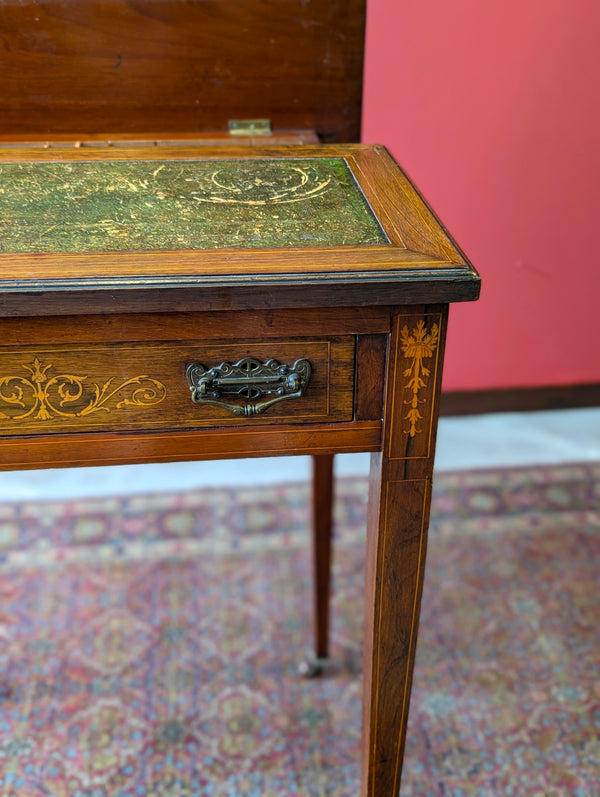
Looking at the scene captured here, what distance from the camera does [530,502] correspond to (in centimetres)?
186

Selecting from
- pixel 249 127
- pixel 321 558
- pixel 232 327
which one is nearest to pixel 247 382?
pixel 232 327

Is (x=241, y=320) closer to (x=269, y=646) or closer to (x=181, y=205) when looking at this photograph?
(x=181, y=205)


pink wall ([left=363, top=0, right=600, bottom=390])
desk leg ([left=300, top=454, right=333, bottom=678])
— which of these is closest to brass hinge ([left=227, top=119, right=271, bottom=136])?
desk leg ([left=300, top=454, right=333, bottom=678])

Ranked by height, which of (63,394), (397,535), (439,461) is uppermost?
(63,394)

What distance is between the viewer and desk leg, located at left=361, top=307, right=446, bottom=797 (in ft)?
2.55

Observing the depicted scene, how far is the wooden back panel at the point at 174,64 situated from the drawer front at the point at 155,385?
510 mm

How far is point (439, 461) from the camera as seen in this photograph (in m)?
2.02

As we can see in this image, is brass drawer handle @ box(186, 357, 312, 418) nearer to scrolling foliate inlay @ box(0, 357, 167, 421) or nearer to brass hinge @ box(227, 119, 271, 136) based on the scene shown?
scrolling foliate inlay @ box(0, 357, 167, 421)

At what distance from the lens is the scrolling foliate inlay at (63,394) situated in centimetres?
76

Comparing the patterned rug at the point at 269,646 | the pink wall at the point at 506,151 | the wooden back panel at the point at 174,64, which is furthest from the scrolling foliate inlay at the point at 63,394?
the pink wall at the point at 506,151

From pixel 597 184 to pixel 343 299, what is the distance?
4.81 feet

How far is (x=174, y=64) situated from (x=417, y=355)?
1.99ft

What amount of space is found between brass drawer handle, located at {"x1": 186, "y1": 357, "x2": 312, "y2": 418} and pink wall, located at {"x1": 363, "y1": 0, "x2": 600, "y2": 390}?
47.8 inches

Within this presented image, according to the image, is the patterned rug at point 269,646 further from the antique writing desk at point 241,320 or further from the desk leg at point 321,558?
the antique writing desk at point 241,320
